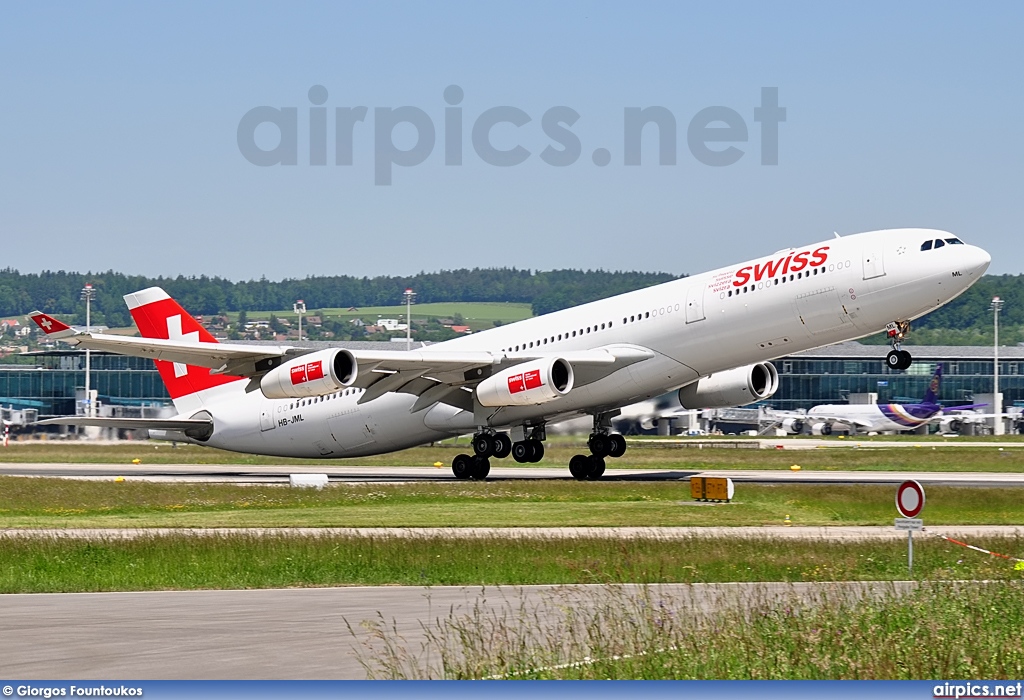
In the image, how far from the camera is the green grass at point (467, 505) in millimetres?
30422

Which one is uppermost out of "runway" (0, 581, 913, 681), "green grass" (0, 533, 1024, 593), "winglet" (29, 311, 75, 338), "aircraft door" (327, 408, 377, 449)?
"winglet" (29, 311, 75, 338)

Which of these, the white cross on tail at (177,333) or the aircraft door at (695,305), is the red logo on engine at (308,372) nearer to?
the white cross on tail at (177,333)

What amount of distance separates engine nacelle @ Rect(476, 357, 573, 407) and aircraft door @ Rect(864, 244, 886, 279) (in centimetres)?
911

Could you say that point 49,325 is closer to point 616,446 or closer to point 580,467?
point 580,467

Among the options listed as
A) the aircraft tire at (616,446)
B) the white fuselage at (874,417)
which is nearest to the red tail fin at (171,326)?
the aircraft tire at (616,446)

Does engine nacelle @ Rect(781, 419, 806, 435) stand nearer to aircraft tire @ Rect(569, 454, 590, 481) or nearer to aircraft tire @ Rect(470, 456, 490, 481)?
aircraft tire @ Rect(569, 454, 590, 481)

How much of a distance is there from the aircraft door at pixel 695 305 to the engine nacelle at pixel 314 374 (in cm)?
1010

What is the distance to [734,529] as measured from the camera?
1110 inches

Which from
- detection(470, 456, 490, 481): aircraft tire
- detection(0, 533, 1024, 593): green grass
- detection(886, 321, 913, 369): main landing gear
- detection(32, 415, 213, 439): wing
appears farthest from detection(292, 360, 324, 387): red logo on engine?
detection(886, 321, 913, 369): main landing gear

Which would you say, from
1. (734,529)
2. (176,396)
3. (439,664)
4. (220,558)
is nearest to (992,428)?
(176,396)

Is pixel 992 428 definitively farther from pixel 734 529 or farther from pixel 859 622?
pixel 859 622

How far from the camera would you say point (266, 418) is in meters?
48.2

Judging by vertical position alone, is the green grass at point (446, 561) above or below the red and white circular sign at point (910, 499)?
below

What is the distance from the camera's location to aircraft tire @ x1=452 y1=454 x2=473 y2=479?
146 ft
